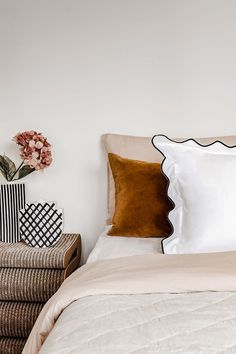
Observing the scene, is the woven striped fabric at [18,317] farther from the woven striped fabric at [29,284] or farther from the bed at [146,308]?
the bed at [146,308]

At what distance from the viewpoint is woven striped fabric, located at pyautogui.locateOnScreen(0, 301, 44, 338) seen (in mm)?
2186

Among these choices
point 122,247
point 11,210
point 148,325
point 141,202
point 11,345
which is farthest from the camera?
point 11,210

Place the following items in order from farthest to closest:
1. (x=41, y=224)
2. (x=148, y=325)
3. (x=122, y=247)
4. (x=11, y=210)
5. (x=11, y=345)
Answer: (x=11, y=210)
(x=41, y=224)
(x=11, y=345)
(x=122, y=247)
(x=148, y=325)

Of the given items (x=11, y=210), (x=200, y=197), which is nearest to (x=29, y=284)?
(x=11, y=210)

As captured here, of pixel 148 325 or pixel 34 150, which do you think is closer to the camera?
pixel 148 325

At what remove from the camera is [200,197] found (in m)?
1.82

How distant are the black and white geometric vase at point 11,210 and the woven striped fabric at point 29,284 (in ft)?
0.99

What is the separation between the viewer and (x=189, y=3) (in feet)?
8.09

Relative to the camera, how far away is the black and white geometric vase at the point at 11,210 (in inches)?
96.4

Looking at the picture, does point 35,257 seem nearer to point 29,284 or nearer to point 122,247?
point 29,284

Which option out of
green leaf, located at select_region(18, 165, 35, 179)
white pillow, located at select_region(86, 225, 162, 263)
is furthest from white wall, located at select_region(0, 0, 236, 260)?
white pillow, located at select_region(86, 225, 162, 263)

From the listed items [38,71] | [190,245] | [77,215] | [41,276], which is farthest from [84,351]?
[38,71]

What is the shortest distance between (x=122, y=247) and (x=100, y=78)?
1.04 meters

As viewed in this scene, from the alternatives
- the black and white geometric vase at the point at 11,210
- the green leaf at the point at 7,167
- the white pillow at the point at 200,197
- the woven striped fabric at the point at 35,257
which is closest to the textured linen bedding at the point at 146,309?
the white pillow at the point at 200,197
